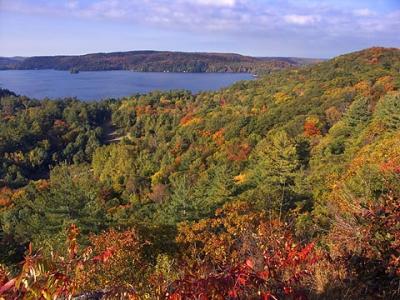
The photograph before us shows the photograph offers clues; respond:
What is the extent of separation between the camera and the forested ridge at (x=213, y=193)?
389 centimetres

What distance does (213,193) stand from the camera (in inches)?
875

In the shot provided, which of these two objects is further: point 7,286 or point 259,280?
point 259,280

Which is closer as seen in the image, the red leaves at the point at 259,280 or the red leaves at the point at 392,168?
the red leaves at the point at 259,280

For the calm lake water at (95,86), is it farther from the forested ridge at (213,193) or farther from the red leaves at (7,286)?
the red leaves at (7,286)

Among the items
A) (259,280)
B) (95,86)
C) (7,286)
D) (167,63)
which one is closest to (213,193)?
(259,280)

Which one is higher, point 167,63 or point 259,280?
point 259,280

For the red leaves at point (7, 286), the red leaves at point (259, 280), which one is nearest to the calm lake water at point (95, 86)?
the red leaves at point (259, 280)

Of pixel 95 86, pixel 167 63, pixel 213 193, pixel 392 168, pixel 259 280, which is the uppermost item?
pixel 259 280

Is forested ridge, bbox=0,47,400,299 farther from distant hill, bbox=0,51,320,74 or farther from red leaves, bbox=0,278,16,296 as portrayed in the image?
distant hill, bbox=0,51,320,74

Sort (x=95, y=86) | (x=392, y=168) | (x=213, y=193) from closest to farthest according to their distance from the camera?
1. (x=392, y=168)
2. (x=213, y=193)
3. (x=95, y=86)

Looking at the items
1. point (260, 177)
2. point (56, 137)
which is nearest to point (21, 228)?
point (260, 177)

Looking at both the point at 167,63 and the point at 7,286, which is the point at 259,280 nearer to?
the point at 7,286

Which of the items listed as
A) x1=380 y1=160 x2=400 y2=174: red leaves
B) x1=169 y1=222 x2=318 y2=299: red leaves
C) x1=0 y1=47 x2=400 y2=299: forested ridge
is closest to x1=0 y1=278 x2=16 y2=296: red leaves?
x1=0 y1=47 x2=400 y2=299: forested ridge

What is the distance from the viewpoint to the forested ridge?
3.89 m
